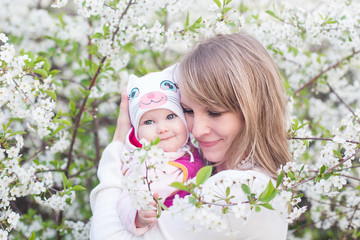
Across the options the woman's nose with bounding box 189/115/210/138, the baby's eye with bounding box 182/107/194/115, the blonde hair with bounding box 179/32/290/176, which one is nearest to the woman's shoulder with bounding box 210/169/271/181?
the blonde hair with bounding box 179/32/290/176

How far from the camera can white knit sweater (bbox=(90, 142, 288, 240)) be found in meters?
1.77

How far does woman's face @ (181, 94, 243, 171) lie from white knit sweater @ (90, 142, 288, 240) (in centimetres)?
25

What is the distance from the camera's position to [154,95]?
2205 millimetres

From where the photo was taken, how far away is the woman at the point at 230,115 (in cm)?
197

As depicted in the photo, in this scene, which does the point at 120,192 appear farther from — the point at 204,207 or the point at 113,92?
the point at 113,92

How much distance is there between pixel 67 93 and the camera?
14.8 ft

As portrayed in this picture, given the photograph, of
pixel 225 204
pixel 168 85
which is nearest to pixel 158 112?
pixel 168 85

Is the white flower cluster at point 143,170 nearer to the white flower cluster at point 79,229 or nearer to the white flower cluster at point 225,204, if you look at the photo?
the white flower cluster at point 225,204

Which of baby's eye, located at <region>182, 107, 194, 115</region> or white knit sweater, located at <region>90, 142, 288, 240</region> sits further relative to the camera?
baby's eye, located at <region>182, 107, 194, 115</region>

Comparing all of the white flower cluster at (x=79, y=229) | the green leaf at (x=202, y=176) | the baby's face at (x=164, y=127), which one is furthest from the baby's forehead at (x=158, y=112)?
the white flower cluster at (x=79, y=229)

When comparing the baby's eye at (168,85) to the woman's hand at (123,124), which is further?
the woman's hand at (123,124)

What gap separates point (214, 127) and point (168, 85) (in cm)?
39

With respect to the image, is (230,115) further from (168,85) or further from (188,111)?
(168,85)

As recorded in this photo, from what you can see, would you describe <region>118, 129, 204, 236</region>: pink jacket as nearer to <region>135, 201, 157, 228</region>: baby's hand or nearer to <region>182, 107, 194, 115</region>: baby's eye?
<region>135, 201, 157, 228</region>: baby's hand
